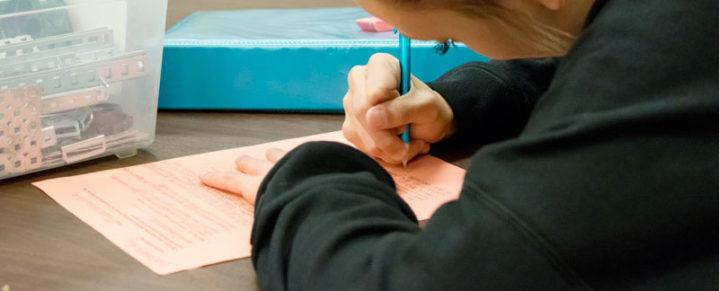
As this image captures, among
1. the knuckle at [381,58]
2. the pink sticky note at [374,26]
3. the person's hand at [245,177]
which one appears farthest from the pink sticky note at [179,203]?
the pink sticky note at [374,26]

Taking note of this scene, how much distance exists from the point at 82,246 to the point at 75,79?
232mm

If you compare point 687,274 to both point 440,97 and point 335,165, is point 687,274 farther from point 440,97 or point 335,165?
point 440,97

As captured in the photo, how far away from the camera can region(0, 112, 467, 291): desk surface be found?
59 cm

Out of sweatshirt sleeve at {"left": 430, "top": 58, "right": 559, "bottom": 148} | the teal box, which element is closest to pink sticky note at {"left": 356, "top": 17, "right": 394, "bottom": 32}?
the teal box

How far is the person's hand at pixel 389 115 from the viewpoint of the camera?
810mm

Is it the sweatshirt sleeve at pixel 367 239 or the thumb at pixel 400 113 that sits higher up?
the sweatshirt sleeve at pixel 367 239

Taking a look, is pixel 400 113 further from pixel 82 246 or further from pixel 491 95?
pixel 82 246

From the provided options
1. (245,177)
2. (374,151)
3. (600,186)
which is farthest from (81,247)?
(600,186)

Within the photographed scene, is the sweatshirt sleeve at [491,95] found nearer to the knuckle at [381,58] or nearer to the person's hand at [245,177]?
the knuckle at [381,58]

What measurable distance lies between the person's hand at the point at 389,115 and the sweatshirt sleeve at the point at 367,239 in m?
0.13

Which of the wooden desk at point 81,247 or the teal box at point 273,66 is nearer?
the wooden desk at point 81,247

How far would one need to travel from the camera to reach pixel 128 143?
0.86 m

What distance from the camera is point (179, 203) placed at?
0.72 metres

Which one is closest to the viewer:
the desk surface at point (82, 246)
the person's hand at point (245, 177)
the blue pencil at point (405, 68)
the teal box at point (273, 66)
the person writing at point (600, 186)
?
the person writing at point (600, 186)
